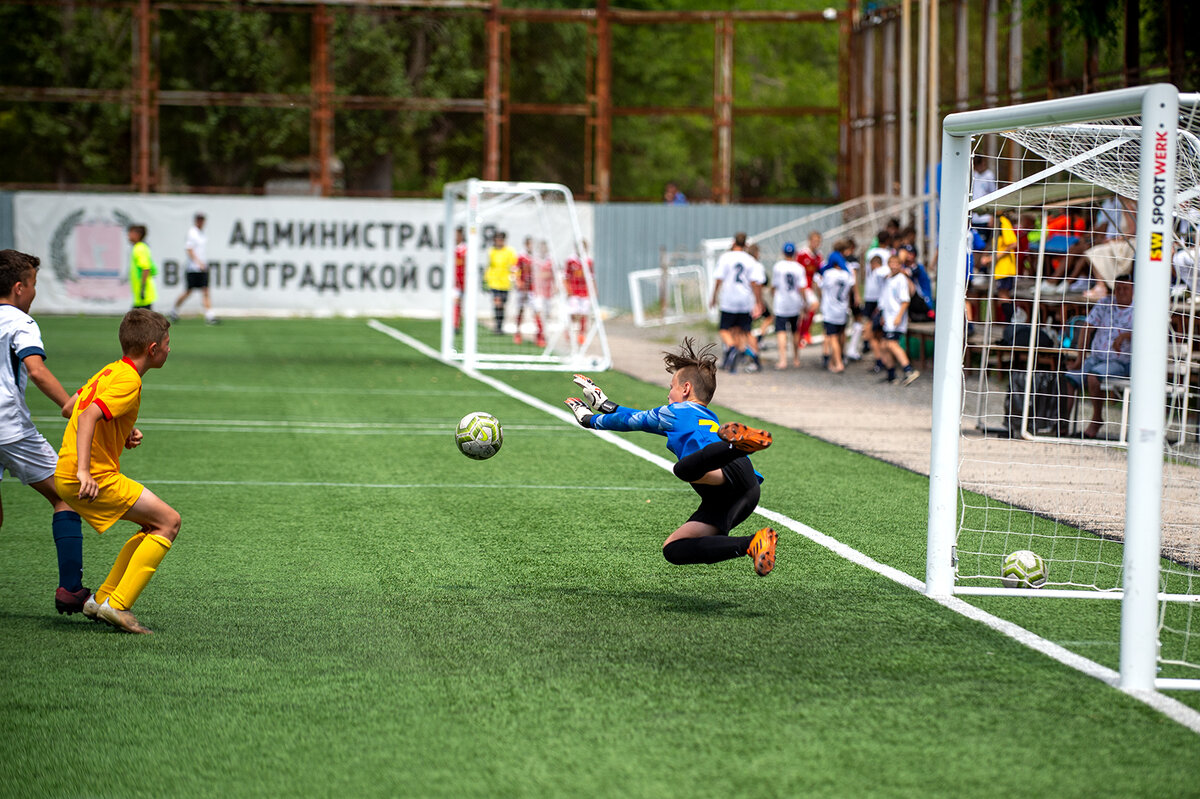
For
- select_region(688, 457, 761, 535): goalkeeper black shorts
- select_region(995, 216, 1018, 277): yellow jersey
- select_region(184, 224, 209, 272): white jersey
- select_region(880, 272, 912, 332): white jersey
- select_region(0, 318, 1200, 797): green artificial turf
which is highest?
select_region(184, 224, 209, 272): white jersey

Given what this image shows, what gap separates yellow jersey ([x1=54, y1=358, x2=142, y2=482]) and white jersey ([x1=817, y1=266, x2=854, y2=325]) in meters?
15.2

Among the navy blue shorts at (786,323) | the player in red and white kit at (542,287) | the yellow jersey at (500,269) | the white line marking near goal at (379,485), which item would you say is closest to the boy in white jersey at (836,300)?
the navy blue shorts at (786,323)

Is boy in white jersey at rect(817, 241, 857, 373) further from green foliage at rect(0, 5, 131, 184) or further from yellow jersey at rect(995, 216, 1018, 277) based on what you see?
green foliage at rect(0, 5, 131, 184)

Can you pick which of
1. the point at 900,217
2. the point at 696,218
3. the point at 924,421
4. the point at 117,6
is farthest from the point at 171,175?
the point at 924,421

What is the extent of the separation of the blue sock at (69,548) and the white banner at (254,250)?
27.1m

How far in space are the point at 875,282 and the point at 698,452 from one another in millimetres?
14148

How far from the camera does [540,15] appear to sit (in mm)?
33938

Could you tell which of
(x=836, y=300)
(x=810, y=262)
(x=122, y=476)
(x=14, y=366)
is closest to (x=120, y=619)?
(x=122, y=476)

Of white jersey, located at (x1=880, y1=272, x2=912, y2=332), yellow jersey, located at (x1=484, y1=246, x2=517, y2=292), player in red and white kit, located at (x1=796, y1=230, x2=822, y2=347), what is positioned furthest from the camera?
yellow jersey, located at (x1=484, y1=246, x2=517, y2=292)

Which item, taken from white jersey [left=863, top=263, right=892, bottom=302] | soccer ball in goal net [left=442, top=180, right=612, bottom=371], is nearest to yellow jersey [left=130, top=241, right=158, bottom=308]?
soccer ball in goal net [left=442, top=180, right=612, bottom=371]

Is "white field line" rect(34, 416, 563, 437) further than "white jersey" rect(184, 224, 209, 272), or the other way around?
"white jersey" rect(184, 224, 209, 272)

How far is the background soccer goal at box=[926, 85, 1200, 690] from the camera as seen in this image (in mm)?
5195

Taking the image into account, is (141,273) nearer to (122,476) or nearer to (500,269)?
(500,269)

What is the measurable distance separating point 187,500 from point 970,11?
2070 cm
